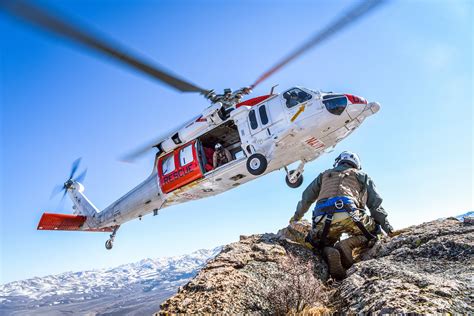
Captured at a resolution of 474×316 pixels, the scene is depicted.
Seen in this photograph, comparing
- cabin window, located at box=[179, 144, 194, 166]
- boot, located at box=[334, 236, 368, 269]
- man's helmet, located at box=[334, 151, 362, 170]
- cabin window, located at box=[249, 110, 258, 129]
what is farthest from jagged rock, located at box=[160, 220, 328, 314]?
cabin window, located at box=[179, 144, 194, 166]

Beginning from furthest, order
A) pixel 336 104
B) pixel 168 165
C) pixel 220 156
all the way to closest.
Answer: pixel 168 165, pixel 220 156, pixel 336 104

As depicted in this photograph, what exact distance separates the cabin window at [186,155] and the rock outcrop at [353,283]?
33.3ft

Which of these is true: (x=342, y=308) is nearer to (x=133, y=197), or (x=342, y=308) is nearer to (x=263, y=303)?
(x=263, y=303)

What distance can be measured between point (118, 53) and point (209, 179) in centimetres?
755

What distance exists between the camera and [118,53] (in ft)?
25.1

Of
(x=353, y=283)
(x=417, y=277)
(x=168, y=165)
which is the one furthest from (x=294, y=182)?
(x=417, y=277)

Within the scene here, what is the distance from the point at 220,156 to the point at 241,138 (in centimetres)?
163

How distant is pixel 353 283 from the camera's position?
3.15m

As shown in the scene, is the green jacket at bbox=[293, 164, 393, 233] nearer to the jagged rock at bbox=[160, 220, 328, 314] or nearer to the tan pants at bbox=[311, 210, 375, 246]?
the tan pants at bbox=[311, 210, 375, 246]

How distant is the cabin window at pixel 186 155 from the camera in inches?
567

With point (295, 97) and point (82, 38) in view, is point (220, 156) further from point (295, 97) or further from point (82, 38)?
point (82, 38)

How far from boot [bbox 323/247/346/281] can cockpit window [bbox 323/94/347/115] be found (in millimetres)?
8423

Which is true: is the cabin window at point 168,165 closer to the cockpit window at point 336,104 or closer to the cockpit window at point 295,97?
the cockpit window at point 295,97

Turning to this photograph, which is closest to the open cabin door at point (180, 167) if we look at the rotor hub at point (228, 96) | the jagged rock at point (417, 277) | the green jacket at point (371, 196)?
the rotor hub at point (228, 96)
